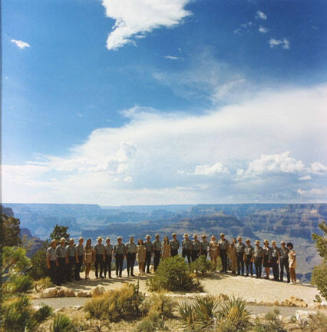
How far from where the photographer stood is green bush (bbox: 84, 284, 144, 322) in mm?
7609

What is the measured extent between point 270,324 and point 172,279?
5.27 metres

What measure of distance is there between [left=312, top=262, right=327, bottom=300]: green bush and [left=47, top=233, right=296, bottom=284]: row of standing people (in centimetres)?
674

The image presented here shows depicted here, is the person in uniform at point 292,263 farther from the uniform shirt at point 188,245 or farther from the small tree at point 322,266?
the small tree at point 322,266

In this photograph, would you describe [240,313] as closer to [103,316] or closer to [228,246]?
[103,316]

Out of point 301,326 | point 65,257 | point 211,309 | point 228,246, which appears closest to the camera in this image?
point 301,326

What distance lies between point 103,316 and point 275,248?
10.7 m

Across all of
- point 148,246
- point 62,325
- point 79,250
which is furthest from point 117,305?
point 148,246

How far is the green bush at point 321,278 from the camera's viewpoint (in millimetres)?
7721

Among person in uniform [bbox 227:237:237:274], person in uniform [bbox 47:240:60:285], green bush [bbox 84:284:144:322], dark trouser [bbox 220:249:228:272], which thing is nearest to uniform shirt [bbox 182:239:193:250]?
dark trouser [bbox 220:249:228:272]

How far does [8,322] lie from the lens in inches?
177

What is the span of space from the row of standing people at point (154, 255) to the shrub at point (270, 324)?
7.67 m

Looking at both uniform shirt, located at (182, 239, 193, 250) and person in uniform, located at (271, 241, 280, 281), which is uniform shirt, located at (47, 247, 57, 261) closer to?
uniform shirt, located at (182, 239, 193, 250)

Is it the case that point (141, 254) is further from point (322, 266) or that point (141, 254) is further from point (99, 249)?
point (322, 266)

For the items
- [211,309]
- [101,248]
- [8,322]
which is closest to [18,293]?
[8,322]
